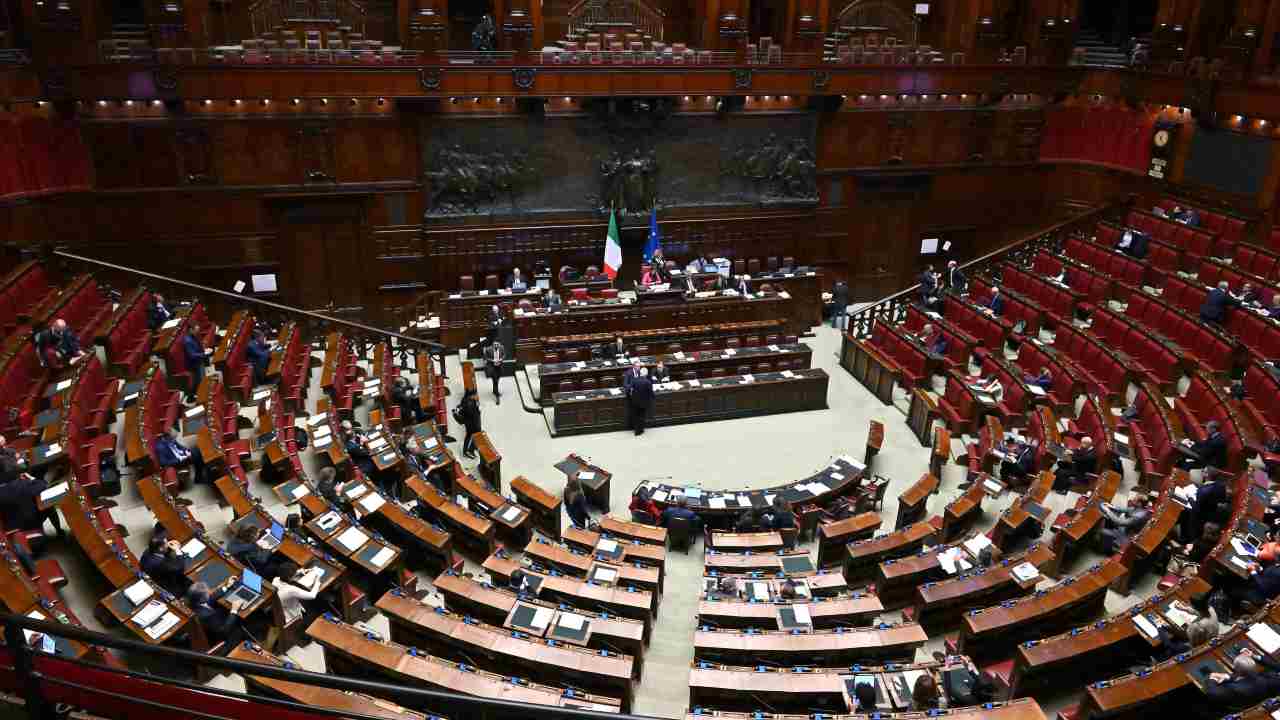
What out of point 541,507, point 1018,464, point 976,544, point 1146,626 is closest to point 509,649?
point 541,507

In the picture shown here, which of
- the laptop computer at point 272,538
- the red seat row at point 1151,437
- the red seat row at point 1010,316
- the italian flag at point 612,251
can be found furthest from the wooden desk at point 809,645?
the italian flag at point 612,251

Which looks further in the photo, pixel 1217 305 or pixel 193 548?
pixel 1217 305

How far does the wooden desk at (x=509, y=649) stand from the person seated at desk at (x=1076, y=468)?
23.8 feet

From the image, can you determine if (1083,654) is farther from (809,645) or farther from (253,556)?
(253,556)

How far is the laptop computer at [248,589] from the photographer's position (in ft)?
27.8

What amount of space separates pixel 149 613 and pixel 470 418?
6.84 meters

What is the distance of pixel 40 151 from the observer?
16.4 metres

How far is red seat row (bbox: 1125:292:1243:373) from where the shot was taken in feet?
47.1

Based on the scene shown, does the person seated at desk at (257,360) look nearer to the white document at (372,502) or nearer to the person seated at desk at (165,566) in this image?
the white document at (372,502)

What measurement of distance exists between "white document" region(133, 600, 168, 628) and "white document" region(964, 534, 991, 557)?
28.3ft

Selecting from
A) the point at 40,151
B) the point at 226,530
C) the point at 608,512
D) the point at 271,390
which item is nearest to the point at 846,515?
the point at 608,512

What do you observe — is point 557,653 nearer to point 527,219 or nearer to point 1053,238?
point 527,219

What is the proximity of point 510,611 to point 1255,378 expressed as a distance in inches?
463

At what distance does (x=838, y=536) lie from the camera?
446 inches
